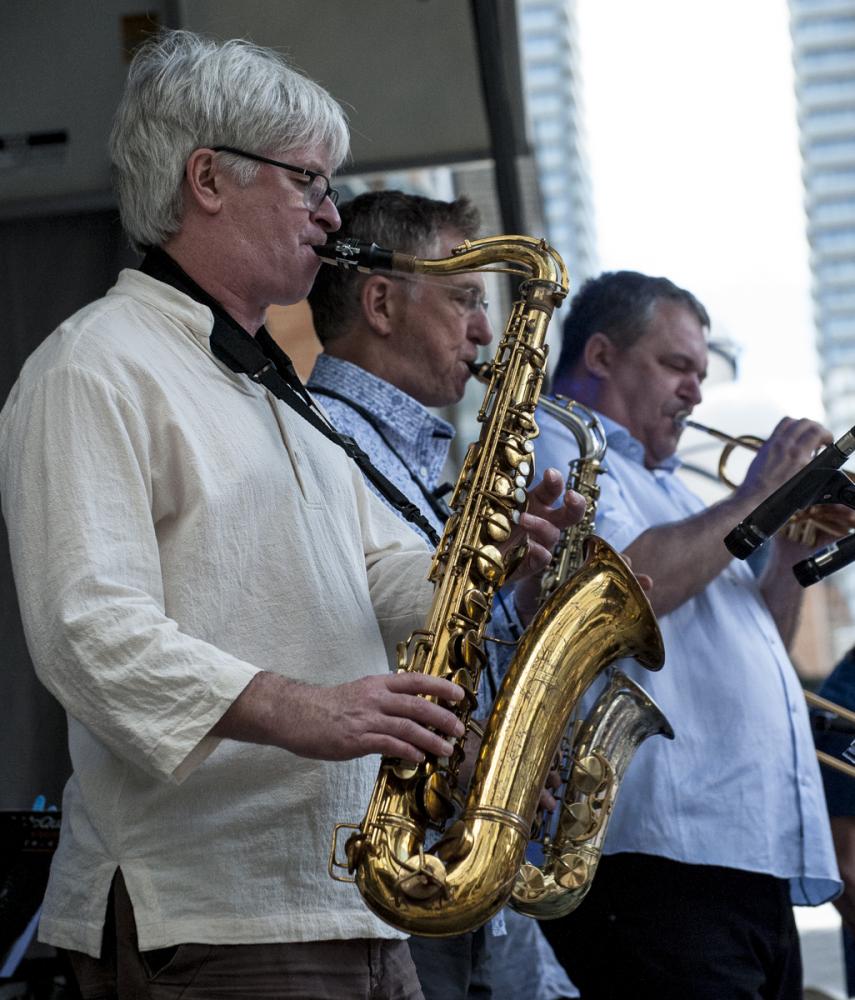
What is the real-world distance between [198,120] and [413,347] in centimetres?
104

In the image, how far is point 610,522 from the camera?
3.19 meters

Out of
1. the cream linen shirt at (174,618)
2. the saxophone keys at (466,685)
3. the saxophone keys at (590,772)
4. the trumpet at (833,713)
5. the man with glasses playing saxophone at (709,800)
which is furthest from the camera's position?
the trumpet at (833,713)

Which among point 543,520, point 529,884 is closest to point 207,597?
point 543,520

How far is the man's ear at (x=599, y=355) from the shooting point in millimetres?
3750

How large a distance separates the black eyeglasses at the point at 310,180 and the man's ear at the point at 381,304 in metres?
0.91

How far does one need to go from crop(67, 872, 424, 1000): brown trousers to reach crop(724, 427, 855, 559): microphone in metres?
1.03

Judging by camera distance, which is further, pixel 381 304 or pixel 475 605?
pixel 381 304

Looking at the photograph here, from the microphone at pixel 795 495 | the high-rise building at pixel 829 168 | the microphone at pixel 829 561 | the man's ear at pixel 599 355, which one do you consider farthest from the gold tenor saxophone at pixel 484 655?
the high-rise building at pixel 829 168

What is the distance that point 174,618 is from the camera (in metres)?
1.95

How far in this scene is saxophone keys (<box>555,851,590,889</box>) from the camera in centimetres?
263

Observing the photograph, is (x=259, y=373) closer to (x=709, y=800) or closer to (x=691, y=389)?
(x=709, y=800)

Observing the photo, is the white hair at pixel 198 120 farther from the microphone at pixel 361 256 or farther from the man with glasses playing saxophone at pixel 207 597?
the microphone at pixel 361 256

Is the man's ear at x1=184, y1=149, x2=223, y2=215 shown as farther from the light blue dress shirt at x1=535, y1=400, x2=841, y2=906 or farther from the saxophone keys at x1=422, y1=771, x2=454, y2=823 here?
the light blue dress shirt at x1=535, y1=400, x2=841, y2=906

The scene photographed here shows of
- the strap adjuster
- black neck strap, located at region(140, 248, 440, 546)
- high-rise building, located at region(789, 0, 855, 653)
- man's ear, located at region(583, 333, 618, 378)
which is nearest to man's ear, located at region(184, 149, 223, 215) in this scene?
black neck strap, located at region(140, 248, 440, 546)
